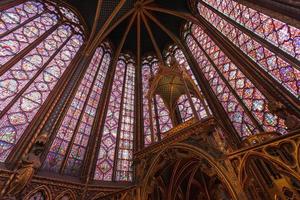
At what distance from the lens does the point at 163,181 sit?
482 cm

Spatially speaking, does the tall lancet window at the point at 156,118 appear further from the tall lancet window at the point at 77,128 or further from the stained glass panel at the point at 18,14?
the stained glass panel at the point at 18,14

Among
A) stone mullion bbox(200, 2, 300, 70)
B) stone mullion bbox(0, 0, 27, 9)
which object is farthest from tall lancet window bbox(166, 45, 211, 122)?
stone mullion bbox(0, 0, 27, 9)

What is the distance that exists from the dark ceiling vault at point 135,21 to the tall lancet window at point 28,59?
1.24 metres

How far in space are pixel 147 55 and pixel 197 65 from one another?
4.23 meters

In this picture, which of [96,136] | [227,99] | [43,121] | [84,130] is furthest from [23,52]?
[227,99]

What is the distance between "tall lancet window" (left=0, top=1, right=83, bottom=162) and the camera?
6.53 meters

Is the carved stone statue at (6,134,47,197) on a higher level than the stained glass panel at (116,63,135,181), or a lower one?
lower

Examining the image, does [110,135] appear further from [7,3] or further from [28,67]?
[7,3]

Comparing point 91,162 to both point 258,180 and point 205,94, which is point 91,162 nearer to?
point 205,94

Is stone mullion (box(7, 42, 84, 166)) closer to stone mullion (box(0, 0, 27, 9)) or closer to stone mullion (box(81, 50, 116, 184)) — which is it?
stone mullion (box(81, 50, 116, 184))

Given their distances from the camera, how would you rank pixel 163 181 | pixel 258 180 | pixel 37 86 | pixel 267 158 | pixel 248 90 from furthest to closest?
pixel 37 86, pixel 248 90, pixel 163 181, pixel 258 180, pixel 267 158

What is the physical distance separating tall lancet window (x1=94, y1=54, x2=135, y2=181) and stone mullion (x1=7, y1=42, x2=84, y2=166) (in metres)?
2.28

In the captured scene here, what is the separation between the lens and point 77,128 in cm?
801

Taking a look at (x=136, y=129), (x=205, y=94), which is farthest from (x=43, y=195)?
(x=205, y=94)
